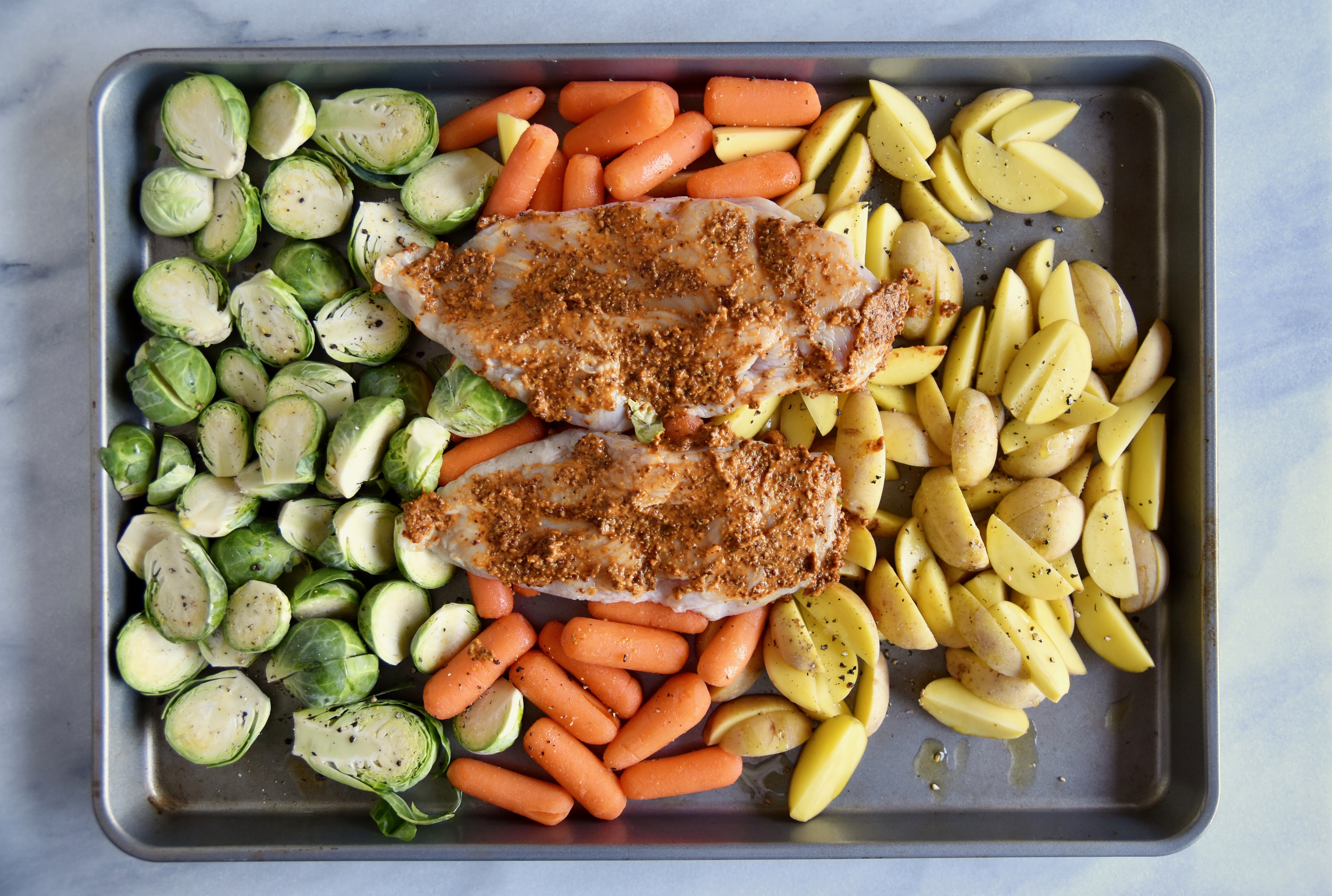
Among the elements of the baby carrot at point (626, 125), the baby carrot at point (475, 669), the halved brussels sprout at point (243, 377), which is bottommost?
the baby carrot at point (475, 669)

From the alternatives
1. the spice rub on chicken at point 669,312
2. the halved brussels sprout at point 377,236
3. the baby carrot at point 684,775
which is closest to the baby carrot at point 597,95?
the spice rub on chicken at point 669,312

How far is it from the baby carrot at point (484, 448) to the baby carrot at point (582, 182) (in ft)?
2.68

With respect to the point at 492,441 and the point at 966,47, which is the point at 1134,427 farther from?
the point at 492,441

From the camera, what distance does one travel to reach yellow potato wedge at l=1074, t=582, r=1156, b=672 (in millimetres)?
3033

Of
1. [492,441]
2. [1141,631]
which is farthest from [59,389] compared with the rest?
[1141,631]

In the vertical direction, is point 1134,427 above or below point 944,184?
below

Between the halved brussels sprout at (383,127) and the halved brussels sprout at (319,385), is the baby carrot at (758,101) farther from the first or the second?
the halved brussels sprout at (319,385)

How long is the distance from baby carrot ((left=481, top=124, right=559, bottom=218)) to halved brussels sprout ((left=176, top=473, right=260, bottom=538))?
1417mm

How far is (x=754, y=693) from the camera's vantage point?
10.3 ft

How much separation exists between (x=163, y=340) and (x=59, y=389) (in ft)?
2.20

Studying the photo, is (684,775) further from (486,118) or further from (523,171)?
(486,118)

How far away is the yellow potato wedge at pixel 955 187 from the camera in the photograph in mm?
3053

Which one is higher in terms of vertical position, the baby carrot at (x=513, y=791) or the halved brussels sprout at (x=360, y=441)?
the halved brussels sprout at (x=360, y=441)

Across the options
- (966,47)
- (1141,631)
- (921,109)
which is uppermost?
(966,47)
